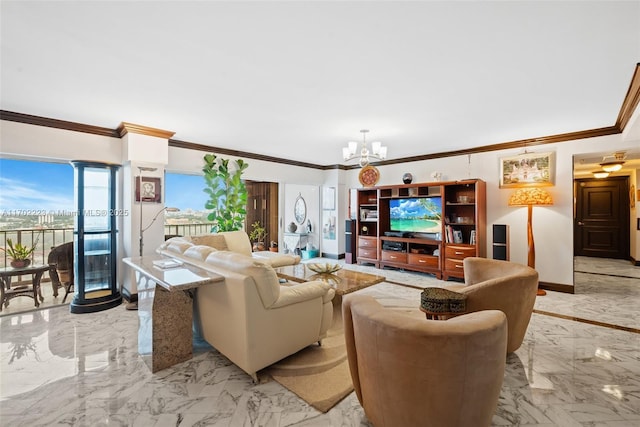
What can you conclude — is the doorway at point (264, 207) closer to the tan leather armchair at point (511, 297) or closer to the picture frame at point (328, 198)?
the picture frame at point (328, 198)

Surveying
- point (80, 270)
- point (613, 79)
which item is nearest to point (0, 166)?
point (80, 270)

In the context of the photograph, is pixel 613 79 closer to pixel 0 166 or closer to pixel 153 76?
pixel 153 76

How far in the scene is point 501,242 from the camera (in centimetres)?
469

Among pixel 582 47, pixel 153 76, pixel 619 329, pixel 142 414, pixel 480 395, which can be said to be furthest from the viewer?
pixel 619 329

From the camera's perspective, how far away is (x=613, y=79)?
2564 mm

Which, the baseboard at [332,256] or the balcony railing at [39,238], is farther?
the baseboard at [332,256]

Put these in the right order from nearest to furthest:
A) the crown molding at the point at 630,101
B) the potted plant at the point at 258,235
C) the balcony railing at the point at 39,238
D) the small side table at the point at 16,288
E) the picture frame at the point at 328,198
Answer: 1. the crown molding at the point at 630,101
2. the small side table at the point at 16,288
3. the balcony railing at the point at 39,238
4. the potted plant at the point at 258,235
5. the picture frame at the point at 328,198

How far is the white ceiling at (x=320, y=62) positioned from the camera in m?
1.74

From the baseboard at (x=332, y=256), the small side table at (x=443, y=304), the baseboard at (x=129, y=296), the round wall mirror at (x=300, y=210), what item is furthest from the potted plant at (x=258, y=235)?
the small side table at (x=443, y=304)

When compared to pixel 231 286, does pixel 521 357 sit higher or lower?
lower

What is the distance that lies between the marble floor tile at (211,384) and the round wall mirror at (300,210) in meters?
5.04

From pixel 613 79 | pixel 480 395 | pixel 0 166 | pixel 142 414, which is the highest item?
pixel 613 79

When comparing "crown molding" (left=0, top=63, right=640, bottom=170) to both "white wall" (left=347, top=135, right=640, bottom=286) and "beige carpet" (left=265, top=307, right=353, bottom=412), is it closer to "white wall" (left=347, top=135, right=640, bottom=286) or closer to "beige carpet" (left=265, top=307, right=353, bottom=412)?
"white wall" (left=347, top=135, right=640, bottom=286)

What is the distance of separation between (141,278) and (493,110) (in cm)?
410
